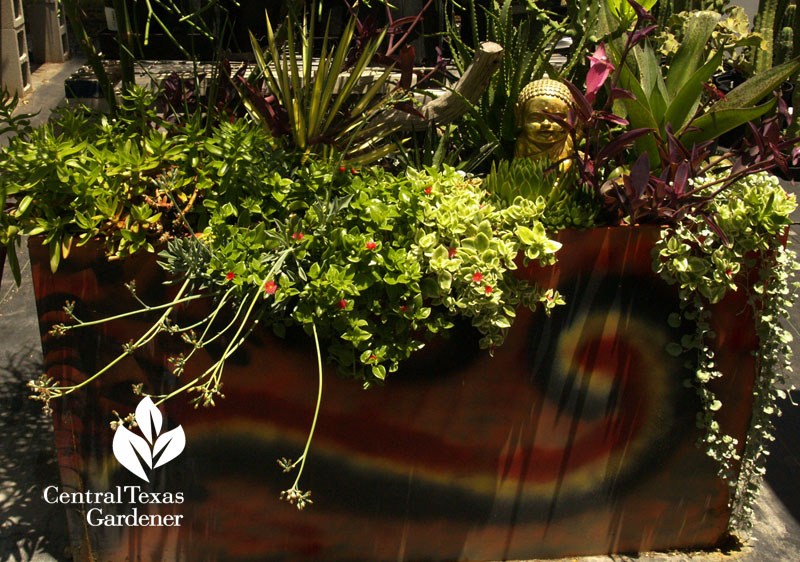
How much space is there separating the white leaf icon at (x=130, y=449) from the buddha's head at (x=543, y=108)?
4.91 ft

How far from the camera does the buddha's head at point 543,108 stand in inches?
92.6

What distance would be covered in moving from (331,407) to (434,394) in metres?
0.31

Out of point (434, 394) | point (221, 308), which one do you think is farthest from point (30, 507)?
point (434, 394)

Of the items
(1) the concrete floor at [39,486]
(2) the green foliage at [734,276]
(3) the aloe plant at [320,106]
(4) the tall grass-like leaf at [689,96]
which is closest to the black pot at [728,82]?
(1) the concrete floor at [39,486]

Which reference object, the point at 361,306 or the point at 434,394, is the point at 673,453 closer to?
the point at 434,394

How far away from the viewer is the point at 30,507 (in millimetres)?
2736

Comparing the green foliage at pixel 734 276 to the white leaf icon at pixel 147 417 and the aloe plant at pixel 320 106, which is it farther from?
the white leaf icon at pixel 147 417

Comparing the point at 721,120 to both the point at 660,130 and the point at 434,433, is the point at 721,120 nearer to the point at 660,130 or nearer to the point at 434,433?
the point at 660,130

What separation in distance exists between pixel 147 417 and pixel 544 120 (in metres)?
1.48

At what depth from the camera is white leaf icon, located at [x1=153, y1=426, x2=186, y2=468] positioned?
7.48ft

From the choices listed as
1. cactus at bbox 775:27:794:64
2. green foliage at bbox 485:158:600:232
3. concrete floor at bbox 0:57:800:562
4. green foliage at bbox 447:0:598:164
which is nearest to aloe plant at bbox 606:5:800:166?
green foliage at bbox 447:0:598:164

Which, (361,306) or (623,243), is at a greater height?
(623,243)

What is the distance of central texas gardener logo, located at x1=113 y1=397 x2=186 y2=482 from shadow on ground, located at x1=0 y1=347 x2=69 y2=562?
0.52m

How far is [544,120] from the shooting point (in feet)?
7.76
